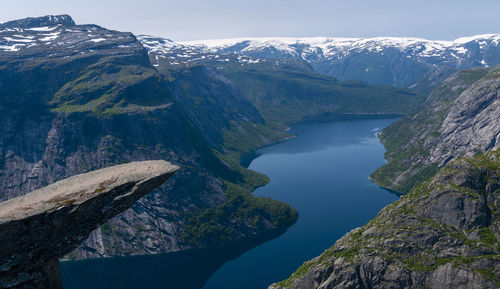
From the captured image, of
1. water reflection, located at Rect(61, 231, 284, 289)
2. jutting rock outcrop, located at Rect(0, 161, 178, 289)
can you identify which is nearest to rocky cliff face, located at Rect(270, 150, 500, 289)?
water reflection, located at Rect(61, 231, 284, 289)

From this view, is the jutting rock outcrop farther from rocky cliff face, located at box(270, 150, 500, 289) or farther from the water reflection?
the water reflection

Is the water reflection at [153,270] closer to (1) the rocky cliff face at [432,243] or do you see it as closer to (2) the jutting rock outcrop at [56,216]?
(1) the rocky cliff face at [432,243]

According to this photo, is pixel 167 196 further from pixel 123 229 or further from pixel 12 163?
pixel 12 163

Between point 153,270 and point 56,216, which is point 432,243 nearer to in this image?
point 56,216

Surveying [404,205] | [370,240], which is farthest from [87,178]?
[404,205]

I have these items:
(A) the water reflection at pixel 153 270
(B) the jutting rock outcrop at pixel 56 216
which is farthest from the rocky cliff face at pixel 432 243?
(B) the jutting rock outcrop at pixel 56 216
